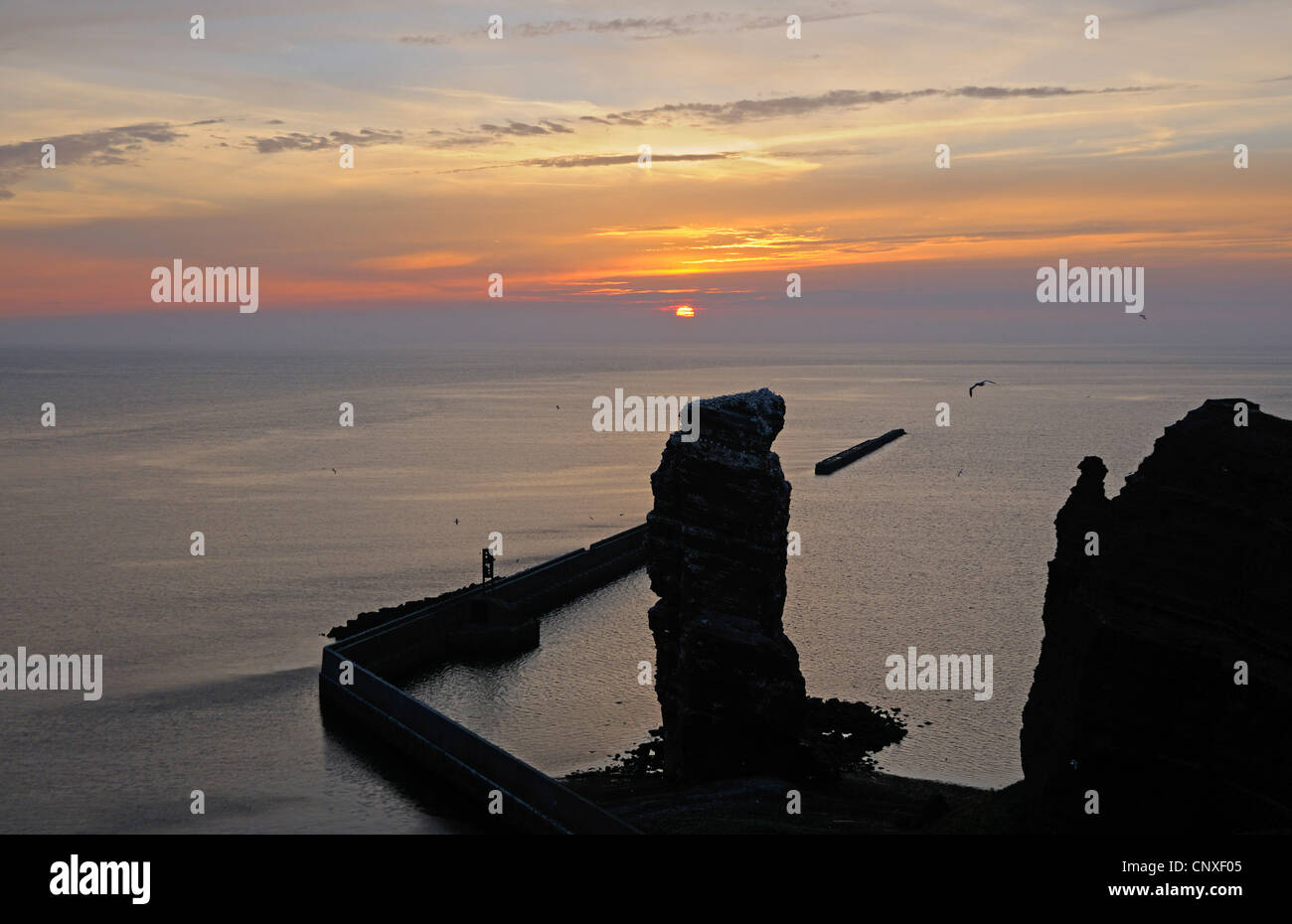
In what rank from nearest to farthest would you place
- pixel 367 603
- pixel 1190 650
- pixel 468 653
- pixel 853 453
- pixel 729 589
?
pixel 1190 650 < pixel 729 589 < pixel 468 653 < pixel 367 603 < pixel 853 453

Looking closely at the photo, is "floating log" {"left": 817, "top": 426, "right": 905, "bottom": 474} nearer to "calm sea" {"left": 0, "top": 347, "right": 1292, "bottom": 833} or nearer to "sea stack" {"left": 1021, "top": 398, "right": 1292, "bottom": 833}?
"calm sea" {"left": 0, "top": 347, "right": 1292, "bottom": 833}

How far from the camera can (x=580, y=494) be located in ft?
380

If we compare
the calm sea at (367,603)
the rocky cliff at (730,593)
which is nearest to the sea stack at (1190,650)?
the rocky cliff at (730,593)

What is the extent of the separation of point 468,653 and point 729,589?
24364mm

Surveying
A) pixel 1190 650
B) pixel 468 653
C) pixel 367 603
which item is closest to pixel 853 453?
pixel 367 603

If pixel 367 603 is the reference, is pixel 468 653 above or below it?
below

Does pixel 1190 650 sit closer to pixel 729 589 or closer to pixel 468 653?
pixel 729 589

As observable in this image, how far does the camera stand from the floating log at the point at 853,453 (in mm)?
136125

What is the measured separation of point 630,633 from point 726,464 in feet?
92.2

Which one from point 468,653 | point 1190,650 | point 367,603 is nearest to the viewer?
point 1190,650

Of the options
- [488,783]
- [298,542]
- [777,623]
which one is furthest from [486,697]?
[298,542]

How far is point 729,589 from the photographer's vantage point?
36094 millimetres

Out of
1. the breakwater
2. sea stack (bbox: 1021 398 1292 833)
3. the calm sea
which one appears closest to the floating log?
the calm sea

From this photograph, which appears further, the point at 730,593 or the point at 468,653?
the point at 468,653
